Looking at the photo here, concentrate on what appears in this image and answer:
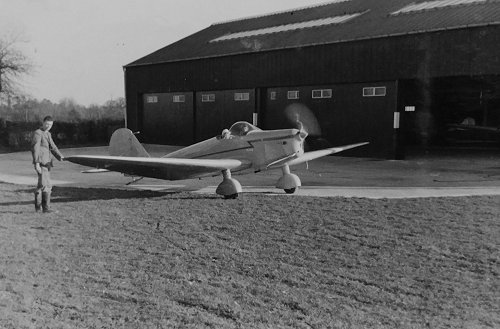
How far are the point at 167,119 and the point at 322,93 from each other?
13344mm

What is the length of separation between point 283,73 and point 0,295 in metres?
22.4

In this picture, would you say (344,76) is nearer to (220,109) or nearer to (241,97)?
(241,97)

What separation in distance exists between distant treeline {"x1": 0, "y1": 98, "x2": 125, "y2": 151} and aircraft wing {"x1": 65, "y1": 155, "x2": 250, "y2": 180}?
80.5 feet

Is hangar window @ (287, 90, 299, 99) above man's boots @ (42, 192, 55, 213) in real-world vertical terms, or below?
above

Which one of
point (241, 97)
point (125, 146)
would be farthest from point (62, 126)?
point (125, 146)

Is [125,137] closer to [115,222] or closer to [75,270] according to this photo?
[115,222]

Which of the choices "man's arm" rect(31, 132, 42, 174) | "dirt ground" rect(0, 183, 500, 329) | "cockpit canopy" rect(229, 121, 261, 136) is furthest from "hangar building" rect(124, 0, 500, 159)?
"man's arm" rect(31, 132, 42, 174)

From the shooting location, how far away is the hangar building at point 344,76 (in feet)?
67.7

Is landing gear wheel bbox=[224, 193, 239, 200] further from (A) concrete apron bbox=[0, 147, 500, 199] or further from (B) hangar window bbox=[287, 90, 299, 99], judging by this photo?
(B) hangar window bbox=[287, 90, 299, 99]

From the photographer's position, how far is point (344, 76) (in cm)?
2353

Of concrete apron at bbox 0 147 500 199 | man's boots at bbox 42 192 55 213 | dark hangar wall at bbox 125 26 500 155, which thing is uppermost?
dark hangar wall at bbox 125 26 500 155

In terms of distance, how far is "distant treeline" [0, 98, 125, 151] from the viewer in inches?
1355

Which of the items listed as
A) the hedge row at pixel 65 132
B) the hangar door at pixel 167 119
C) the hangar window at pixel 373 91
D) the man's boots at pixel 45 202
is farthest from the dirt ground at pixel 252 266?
the hedge row at pixel 65 132

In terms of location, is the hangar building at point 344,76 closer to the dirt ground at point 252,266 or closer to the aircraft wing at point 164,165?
the dirt ground at point 252,266
